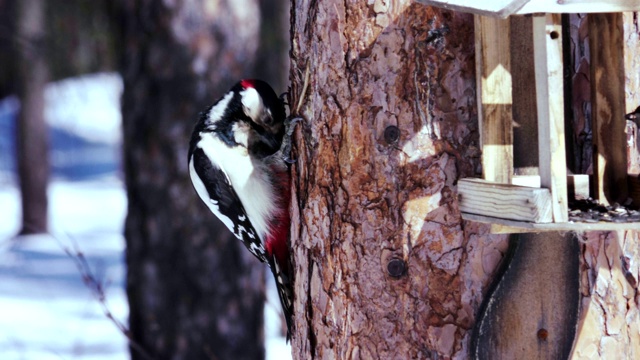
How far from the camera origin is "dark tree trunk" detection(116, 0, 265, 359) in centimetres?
484

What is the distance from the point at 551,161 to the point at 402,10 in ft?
1.97

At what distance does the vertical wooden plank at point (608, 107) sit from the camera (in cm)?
216

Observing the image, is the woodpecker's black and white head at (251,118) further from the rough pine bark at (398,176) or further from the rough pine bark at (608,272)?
the rough pine bark at (608,272)

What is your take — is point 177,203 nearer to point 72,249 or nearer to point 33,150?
point 72,249

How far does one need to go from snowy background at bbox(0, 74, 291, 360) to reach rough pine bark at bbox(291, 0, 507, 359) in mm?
1849

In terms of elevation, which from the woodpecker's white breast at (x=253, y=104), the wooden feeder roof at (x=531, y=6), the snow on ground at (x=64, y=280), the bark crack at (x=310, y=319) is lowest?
the snow on ground at (x=64, y=280)

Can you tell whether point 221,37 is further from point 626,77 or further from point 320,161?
point 626,77

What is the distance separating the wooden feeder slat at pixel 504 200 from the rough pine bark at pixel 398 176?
0.38 feet

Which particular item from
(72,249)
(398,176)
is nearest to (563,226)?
(398,176)

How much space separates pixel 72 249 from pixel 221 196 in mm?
9216

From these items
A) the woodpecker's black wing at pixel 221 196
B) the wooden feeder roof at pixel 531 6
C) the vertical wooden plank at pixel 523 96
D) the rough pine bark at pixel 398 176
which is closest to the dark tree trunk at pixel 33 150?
the woodpecker's black wing at pixel 221 196

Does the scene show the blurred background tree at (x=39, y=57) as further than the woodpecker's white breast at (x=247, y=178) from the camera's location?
Yes

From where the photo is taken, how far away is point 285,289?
2889 millimetres

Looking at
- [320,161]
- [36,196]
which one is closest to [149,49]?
[320,161]
